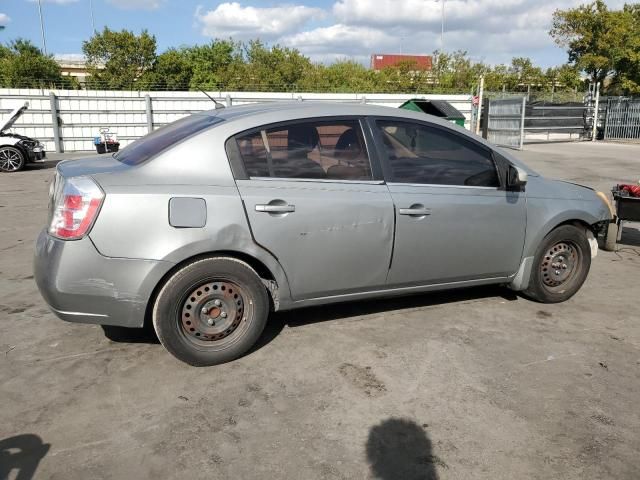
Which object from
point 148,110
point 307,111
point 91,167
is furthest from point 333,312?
point 148,110

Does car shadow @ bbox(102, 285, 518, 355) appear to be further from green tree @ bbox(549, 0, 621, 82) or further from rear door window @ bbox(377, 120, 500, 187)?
green tree @ bbox(549, 0, 621, 82)

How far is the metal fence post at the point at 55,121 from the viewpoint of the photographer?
19.8m

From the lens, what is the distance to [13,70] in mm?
35375

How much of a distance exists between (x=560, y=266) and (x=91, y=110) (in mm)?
19785

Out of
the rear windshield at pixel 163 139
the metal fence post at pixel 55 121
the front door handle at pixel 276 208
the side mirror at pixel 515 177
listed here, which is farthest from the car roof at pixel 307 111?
the metal fence post at pixel 55 121

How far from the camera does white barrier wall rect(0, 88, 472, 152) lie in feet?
64.8

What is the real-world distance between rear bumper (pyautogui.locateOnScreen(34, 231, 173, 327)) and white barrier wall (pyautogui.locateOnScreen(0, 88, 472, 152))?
18390 millimetres

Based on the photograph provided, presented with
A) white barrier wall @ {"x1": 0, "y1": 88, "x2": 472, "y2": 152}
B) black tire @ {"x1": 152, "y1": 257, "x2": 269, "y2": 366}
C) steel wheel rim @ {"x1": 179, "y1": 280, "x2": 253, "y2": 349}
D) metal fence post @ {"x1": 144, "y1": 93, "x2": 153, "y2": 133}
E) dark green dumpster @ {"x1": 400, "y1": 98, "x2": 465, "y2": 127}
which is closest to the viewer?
black tire @ {"x1": 152, "y1": 257, "x2": 269, "y2": 366}

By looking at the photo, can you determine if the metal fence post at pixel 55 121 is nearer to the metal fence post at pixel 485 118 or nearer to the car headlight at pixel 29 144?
the car headlight at pixel 29 144

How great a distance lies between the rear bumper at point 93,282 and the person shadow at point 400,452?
1585mm

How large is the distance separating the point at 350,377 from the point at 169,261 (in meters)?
1.35

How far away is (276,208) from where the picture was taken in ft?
11.6

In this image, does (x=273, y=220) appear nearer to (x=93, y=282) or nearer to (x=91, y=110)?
(x=93, y=282)

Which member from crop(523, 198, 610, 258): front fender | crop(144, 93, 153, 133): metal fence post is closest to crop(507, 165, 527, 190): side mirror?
crop(523, 198, 610, 258): front fender
